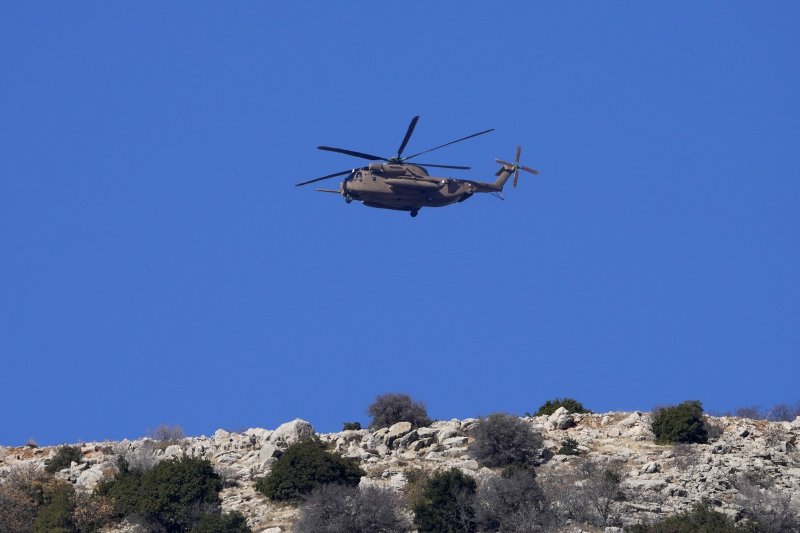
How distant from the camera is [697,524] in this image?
4922 cm

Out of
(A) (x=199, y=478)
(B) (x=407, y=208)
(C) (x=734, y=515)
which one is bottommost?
(C) (x=734, y=515)

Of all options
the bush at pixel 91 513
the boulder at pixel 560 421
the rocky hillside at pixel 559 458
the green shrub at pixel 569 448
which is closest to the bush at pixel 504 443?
the rocky hillside at pixel 559 458

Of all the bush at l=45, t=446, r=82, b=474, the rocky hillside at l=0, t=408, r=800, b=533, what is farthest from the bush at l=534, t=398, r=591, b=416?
the bush at l=45, t=446, r=82, b=474

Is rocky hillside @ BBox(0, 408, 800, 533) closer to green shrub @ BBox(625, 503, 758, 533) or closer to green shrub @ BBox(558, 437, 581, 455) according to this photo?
green shrub @ BBox(558, 437, 581, 455)

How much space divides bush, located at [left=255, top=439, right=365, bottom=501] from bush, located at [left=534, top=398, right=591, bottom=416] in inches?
534

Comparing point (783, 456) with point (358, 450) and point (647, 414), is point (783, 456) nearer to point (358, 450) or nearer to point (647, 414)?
point (647, 414)

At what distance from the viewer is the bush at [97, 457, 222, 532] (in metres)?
53.7

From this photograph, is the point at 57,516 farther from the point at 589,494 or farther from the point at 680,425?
the point at 680,425

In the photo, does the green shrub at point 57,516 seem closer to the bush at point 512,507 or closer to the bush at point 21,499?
the bush at point 21,499

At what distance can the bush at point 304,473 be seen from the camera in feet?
178

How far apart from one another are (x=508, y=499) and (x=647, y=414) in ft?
46.1

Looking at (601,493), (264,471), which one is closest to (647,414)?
(601,493)

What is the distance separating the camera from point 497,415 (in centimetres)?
5931

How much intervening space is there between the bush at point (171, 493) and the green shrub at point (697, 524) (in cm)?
1519
